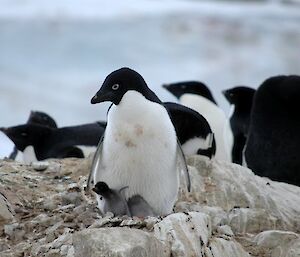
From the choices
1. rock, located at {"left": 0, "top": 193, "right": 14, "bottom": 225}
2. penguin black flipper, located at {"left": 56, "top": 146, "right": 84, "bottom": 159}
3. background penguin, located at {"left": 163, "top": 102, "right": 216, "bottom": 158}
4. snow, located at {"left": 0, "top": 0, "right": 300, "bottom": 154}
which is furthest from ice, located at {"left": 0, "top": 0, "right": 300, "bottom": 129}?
rock, located at {"left": 0, "top": 193, "right": 14, "bottom": 225}

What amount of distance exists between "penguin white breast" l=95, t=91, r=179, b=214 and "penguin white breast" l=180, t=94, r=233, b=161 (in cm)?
236

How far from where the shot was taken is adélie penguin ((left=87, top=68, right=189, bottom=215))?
270cm

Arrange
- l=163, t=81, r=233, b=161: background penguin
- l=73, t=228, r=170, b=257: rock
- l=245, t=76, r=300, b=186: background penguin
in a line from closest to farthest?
l=73, t=228, r=170, b=257: rock → l=245, t=76, r=300, b=186: background penguin → l=163, t=81, r=233, b=161: background penguin

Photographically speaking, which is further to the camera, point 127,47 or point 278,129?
point 127,47

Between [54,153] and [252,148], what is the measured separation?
990mm

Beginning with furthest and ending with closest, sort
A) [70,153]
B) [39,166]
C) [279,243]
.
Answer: [70,153]
[39,166]
[279,243]

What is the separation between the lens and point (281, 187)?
3471 mm

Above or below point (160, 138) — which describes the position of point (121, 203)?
below

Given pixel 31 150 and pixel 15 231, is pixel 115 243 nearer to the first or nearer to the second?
pixel 15 231

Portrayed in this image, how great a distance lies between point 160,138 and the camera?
2705mm

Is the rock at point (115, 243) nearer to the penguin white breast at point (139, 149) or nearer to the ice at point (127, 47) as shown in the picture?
the penguin white breast at point (139, 149)

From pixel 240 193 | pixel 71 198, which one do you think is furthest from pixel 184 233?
pixel 240 193

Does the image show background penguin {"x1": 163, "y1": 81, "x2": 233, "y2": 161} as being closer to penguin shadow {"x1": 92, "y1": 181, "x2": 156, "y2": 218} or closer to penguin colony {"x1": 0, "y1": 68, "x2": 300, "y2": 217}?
penguin colony {"x1": 0, "y1": 68, "x2": 300, "y2": 217}

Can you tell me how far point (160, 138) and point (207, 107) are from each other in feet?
8.76
